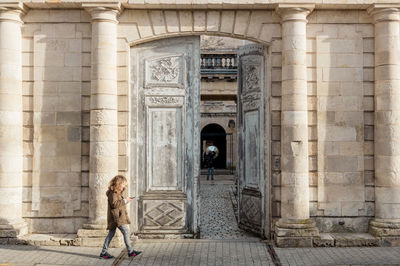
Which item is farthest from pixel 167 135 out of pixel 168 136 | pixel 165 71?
pixel 165 71

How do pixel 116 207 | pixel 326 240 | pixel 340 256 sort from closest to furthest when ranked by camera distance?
pixel 116 207
pixel 340 256
pixel 326 240

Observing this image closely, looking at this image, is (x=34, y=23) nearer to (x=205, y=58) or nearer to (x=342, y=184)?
(x=342, y=184)

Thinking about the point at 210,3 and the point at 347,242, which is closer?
the point at 347,242

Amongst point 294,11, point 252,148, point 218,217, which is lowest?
point 218,217

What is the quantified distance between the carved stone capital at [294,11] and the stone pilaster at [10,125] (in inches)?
189

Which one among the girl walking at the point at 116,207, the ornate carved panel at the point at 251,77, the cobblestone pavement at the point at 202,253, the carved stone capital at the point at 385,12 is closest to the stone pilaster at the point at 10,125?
the girl walking at the point at 116,207

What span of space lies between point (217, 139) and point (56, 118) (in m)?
20.4

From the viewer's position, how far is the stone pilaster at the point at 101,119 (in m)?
6.96

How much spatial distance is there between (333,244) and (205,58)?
45.9 feet

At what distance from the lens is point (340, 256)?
20.6 feet

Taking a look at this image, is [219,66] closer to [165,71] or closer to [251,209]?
[165,71]

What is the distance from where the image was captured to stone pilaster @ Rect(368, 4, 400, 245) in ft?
23.0

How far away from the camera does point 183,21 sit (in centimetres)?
734

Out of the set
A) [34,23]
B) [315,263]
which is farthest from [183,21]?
[315,263]
